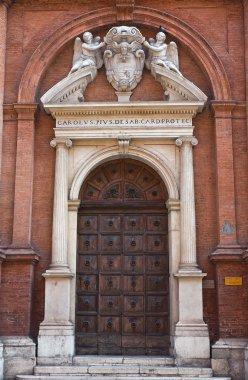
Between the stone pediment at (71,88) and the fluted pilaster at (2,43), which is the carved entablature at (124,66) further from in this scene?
the fluted pilaster at (2,43)

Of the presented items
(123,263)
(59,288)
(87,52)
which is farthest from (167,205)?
(87,52)

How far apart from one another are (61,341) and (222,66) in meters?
6.36

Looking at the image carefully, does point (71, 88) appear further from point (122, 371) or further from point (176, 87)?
point (122, 371)

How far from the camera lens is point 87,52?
13.4m

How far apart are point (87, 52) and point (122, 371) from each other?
6.46 meters

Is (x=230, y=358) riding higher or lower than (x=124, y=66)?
lower

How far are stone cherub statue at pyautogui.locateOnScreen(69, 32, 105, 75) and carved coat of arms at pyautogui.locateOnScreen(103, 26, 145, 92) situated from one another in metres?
0.18

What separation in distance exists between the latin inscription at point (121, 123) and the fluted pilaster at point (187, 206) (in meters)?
0.39

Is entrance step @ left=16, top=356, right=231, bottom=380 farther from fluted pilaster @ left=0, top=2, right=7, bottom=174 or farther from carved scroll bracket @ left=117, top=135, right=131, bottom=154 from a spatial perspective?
fluted pilaster @ left=0, top=2, right=7, bottom=174

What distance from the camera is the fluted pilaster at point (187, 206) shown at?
12383mm

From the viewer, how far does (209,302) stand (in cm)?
1240

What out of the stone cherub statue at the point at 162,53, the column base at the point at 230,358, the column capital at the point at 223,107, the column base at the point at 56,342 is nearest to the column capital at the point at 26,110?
the stone cherub statue at the point at 162,53

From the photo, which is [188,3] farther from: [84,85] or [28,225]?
[28,225]

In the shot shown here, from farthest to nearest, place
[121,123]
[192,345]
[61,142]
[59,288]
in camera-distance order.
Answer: [121,123] < [61,142] < [59,288] < [192,345]
